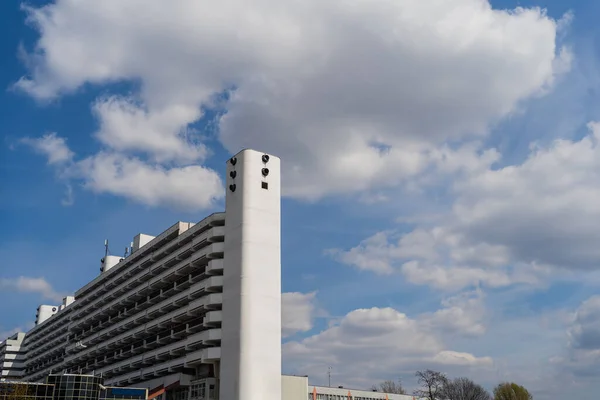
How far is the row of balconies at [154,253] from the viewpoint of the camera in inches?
4040

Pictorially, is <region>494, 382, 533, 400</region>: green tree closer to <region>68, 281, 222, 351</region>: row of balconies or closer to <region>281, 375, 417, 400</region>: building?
<region>281, 375, 417, 400</region>: building

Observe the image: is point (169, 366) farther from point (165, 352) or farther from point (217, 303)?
point (217, 303)

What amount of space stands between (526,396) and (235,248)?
136m

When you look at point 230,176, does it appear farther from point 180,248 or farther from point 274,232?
point 180,248

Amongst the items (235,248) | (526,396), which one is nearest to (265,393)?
(235,248)

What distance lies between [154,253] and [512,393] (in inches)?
5071

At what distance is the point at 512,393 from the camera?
18688 centimetres

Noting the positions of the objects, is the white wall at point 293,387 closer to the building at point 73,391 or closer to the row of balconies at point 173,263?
the row of balconies at point 173,263

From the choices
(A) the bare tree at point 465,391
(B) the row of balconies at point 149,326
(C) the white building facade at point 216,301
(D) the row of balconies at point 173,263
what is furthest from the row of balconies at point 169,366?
(A) the bare tree at point 465,391

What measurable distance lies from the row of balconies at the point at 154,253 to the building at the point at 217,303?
0.26m

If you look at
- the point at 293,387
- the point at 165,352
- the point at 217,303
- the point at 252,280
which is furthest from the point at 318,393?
the point at 252,280

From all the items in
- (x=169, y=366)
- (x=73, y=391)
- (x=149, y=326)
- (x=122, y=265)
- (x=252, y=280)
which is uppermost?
(x=122, y=265)

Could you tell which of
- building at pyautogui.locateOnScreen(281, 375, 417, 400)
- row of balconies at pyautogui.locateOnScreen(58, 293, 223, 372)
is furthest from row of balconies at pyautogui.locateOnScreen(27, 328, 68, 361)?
building at pyautogui.locateOnScreen(281, 375, 417, 400)

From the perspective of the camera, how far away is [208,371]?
9850 centimetres
